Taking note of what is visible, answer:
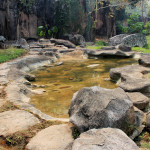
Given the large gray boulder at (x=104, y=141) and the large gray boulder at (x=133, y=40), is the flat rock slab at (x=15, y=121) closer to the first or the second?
the large gray boulder at (x=104, y=141)

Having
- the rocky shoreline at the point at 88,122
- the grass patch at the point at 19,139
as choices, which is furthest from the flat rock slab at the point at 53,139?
the grass patch at the point at 19,139

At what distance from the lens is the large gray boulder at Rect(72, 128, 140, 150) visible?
69.9 inches

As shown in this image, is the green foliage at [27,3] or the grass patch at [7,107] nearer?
the grass patch at [7,107]

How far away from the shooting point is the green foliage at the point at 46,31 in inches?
719

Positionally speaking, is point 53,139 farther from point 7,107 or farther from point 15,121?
point 7,107

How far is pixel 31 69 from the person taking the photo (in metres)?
7.90

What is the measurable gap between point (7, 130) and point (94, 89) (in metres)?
1.20

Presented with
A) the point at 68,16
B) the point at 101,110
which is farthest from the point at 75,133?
the point at 68,16

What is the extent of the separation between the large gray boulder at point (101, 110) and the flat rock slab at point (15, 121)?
0.64 m

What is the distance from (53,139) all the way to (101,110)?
2.07ft

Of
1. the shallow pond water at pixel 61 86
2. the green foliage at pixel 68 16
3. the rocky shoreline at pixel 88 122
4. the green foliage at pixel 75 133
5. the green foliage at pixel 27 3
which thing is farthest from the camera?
the green foliage at pixel 68 16

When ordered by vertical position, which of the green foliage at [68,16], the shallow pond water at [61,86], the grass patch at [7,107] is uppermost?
the green foliage at [68,16]

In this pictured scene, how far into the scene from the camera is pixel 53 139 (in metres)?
2.25

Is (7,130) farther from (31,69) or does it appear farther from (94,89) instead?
(31,69)
